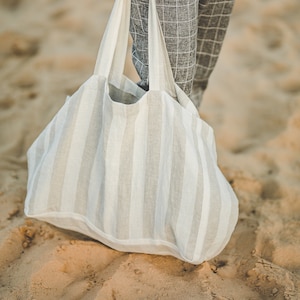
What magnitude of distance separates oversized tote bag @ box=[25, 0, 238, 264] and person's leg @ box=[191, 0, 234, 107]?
1.08ft

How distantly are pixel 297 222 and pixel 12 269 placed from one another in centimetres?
80

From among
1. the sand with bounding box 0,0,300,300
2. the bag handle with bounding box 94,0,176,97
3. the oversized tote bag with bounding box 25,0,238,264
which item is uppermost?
the bag handle with bounding box 94,0,176,97

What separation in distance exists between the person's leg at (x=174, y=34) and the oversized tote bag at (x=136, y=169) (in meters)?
0.03

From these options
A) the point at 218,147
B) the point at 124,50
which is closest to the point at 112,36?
the point at 124,50

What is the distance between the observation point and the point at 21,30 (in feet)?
7.89

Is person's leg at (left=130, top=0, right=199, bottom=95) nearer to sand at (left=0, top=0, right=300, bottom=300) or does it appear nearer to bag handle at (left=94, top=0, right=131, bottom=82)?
bag handle at (left=94, top=0, right=131, bottom=82)

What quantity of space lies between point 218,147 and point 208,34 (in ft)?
1.38

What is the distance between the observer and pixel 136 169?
1188 mm

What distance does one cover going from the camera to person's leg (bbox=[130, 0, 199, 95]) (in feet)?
3.89

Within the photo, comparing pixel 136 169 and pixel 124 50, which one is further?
pixel 124 50

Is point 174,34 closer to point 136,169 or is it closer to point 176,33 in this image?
point 176,33

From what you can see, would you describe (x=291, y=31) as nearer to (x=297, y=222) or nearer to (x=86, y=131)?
(x=297, y=222)

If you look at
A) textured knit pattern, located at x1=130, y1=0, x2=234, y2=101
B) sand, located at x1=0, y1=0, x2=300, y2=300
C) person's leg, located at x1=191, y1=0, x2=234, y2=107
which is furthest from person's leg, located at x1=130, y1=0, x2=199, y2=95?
sand, located at x1=0, y1=0, x2=300, y2=300

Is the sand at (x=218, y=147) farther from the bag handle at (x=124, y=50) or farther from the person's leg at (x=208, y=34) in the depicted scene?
the bag handle at (x=124, y=50)
